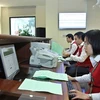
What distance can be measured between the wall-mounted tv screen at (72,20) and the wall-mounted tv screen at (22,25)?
113 inches

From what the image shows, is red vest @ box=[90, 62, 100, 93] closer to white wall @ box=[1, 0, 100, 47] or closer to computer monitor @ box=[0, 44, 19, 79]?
computer monitor @ box=[0, 44, 19, 79]

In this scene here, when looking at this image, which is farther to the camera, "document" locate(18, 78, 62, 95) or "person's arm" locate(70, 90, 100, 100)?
"person's arm" locate(70, 90, 100, 100)

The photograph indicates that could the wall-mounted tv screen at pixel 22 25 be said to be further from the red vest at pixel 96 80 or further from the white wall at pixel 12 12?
the red vest at pixel 96 80

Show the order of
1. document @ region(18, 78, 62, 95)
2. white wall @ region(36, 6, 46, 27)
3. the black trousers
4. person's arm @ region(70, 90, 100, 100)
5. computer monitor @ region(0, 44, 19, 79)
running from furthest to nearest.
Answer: white wall @ region(36, 6, 46, 27) → the black trousers → computer monitor @ region(0, 44, 19, 79) → person's arm @ region(70, 90, 100, 100) → document @ region(18, 78, 62, 95)

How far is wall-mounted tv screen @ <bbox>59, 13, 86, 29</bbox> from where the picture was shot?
20.1ft

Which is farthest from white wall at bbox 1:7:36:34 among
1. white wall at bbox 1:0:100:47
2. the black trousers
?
the black trousers

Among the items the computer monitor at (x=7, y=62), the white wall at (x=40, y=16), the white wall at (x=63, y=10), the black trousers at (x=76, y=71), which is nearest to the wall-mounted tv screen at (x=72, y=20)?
the white wall at (x=63, y=10)

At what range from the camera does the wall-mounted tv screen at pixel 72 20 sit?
241 inches

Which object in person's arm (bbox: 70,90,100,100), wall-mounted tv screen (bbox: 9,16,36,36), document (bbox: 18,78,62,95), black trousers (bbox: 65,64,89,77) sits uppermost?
wall-mounted tv screen (bbox: 9,16,36,36)

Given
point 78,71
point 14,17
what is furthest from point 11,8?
point 78,71

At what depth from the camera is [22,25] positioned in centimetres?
897

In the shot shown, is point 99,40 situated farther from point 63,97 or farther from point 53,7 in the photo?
point 53,7

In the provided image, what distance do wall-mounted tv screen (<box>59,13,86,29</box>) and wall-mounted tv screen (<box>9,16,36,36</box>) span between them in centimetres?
286

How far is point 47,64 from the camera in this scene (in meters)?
2.11
